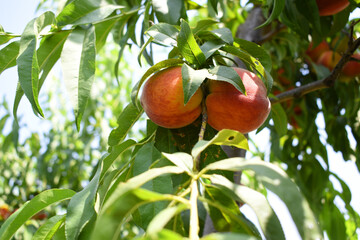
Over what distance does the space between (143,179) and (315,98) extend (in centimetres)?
134

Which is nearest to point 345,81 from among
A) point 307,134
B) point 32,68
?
point 307,134

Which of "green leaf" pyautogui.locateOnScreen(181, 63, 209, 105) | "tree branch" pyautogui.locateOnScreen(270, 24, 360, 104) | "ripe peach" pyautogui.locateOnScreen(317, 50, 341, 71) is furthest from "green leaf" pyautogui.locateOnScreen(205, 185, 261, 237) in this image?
"ripe peach" pyautogui.locateOnScreen(317, 50, 341, 71)

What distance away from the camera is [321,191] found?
1.69 metres

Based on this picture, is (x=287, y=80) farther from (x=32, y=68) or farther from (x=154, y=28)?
(x=32, y=68)

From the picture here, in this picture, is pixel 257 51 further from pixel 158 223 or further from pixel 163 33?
pixel 158 223

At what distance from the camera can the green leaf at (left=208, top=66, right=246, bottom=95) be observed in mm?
670

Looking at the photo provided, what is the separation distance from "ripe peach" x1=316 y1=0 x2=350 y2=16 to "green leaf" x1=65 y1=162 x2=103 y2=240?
0.87m

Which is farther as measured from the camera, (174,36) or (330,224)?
(330,224)

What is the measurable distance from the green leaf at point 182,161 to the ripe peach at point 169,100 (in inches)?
7.8

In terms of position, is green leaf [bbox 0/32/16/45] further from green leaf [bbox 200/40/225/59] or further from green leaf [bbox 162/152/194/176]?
green leaf [bbox 162/152/194/176]

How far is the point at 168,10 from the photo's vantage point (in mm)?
1030

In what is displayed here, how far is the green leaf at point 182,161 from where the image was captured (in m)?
0.52

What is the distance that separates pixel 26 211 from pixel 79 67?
0.29m

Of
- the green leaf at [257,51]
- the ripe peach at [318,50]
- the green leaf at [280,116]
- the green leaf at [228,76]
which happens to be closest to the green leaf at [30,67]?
the green leaf at [228,76]
